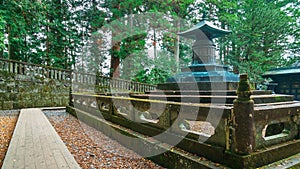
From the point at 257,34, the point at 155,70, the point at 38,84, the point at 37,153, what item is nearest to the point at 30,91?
the point at 38,84

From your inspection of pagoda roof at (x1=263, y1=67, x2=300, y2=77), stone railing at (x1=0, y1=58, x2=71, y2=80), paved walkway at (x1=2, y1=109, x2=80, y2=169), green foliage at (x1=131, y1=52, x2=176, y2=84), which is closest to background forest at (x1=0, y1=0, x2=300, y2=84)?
green foliage at (x1=131, y1=52, x2=176, y2=84)

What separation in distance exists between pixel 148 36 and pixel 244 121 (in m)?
13.3

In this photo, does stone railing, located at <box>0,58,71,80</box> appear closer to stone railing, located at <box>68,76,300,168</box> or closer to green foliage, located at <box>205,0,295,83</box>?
stone railing, located at <box>68,76,300,168</box>

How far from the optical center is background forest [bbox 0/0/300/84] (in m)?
13.1

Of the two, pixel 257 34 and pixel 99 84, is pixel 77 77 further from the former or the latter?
pixel 257 34

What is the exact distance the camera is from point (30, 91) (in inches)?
384

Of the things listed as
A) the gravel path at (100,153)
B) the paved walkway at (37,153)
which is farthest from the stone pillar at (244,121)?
the paved walkway at (37,153)

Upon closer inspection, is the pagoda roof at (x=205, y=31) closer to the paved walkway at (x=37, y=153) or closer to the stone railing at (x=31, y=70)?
the paved walkway at (x=37, y=153)

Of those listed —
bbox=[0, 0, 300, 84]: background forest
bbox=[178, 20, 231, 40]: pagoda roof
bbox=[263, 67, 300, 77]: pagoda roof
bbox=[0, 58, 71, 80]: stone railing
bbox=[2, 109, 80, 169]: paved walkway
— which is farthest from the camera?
bbox=[0, 0, 300, 84]: background forest

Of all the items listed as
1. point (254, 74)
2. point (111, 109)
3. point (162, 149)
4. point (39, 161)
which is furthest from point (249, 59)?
point (39, 161)

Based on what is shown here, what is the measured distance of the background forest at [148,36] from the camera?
42.9 ft

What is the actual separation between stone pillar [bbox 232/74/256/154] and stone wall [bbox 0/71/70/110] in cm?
1066

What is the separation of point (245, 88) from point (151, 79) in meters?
12.0

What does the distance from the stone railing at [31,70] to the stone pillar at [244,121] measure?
10.7 meters
